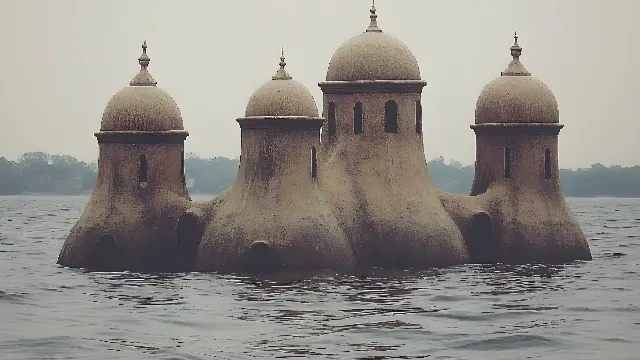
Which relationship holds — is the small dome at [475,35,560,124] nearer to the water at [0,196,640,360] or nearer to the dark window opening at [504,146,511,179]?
the dark window opening at [504,146,511,179]

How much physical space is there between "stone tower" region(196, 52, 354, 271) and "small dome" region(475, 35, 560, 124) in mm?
7135

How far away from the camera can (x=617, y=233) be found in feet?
274

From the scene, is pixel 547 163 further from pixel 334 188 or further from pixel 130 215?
pixel 130 215

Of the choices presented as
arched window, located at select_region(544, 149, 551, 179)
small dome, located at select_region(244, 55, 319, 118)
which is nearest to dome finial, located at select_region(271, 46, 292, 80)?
small dome, located at select_region(244, 55, 319, 118)

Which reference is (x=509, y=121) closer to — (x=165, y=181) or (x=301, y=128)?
Result: (x=301, y=128)

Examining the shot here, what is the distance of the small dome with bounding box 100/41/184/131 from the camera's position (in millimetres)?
52719

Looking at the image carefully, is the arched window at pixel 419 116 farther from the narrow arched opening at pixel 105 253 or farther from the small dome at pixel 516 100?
the narrow arched opening at pixel 105 253

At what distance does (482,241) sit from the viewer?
180 ft

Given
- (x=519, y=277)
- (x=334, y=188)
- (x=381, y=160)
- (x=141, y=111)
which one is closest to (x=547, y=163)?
(x=519, y=277)

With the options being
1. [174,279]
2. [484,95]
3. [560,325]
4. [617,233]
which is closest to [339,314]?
[560,325]

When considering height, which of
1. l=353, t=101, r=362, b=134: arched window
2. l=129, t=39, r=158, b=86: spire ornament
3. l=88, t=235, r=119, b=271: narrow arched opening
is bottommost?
l=88, t=235, r=119, b=271: narrow arched opening

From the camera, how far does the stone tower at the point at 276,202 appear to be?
1960 inches

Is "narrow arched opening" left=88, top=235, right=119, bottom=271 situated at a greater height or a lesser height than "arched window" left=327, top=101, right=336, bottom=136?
lesser

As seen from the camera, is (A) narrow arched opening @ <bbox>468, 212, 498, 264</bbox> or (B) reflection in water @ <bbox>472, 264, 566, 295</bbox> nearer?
(B) reflection in water @ <bbox>472, 264, 566, 295</bbox>
